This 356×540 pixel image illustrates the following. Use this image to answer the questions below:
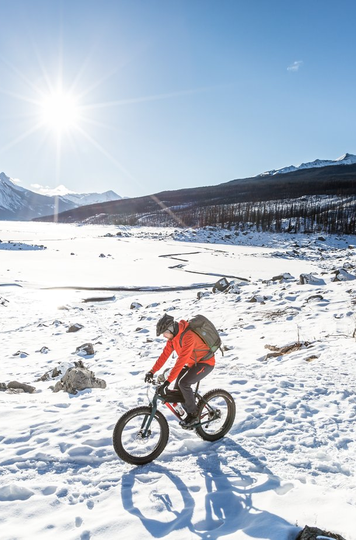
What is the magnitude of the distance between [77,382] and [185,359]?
455 centimetres

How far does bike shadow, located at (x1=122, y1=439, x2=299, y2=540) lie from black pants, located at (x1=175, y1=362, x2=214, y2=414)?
0.85m

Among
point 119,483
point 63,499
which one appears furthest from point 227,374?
point 63,499

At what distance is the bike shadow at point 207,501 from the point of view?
3.65 m

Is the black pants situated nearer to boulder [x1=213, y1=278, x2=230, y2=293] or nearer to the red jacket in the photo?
the red jacket

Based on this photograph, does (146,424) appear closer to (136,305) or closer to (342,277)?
(136,305)

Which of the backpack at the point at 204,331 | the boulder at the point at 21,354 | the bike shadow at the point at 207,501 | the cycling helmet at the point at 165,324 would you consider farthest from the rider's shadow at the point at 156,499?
the boulder at the point at 21,354

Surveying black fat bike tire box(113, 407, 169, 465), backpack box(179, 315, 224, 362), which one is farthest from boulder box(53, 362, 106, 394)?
backpack box(179, 315, 224, 362)

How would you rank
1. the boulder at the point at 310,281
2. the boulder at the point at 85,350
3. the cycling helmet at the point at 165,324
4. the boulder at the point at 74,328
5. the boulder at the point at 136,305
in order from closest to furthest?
1. the cycling helmet at the point at 165,324
2. the boulder at the point at 85,350
3. the boulder at the point at 74,328
4. the boulder at the point at 310,281
5. the boulder at the point at 136,305

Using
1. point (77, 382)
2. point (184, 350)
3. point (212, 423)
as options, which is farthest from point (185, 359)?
point (77, 382)

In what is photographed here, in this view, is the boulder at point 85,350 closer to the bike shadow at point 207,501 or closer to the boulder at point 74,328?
the boulder at point 74,328

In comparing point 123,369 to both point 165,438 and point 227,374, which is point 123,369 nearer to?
point 227,374

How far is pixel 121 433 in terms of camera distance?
4816mm

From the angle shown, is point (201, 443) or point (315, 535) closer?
point (315, 535)

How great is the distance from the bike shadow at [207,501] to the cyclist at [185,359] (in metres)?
0.88
